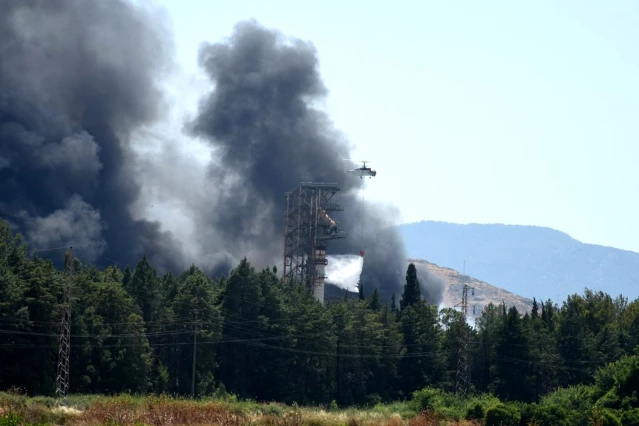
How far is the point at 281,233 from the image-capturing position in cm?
19012

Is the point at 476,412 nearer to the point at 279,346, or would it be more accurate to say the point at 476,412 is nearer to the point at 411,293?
the point at 279,346

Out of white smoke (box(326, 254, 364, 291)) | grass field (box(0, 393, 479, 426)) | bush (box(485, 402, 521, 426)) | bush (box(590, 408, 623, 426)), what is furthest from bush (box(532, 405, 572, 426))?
white smoke (box(326, 254, 364, 291))

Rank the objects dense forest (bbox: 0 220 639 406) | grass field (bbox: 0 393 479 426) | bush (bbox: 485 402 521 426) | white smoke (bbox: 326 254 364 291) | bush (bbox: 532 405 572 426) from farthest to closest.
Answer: white smoke (bbox: 326 254 364 291)
dense forest (bbox: 0 220 639 406)
bush (bbox: 532 405 572 426)
bush (bbox: 485 402 521 426)
grass field (bbox: 0 393 479 426)

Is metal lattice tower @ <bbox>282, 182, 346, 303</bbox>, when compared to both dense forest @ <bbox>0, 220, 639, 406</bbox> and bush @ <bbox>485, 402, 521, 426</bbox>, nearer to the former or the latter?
dense forest @ <bbox>0, 220, 639, 406</bbox>

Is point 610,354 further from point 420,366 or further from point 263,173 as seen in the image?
point 263,173

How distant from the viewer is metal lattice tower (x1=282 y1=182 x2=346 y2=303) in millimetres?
161250

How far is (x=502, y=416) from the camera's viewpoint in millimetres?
65625

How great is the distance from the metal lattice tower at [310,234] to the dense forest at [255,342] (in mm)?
39161

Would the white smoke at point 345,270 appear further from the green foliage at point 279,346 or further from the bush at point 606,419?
the bush at point 606,419

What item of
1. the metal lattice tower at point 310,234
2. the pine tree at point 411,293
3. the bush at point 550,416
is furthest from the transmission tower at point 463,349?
the metal lattice tower at point 310,234

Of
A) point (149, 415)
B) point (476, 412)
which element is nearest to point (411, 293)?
point (476, 412)

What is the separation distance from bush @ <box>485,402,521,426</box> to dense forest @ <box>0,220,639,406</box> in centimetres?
2784

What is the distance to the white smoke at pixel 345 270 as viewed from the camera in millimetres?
186000

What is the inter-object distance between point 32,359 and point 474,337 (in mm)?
52614
